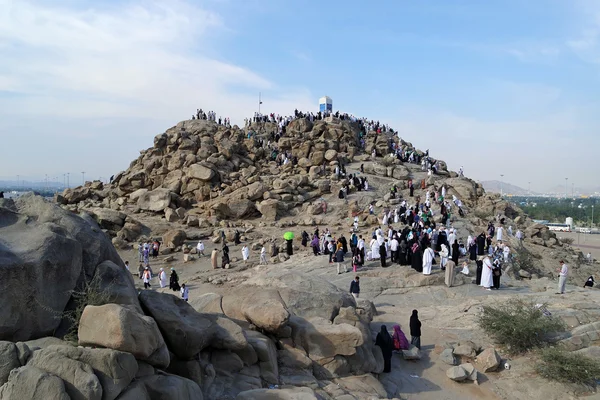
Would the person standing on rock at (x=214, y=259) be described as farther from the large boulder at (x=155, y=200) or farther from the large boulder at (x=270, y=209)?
the large boulder at (x=155, y=200)

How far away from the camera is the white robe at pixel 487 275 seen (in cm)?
1406

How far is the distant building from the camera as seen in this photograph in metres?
42.6

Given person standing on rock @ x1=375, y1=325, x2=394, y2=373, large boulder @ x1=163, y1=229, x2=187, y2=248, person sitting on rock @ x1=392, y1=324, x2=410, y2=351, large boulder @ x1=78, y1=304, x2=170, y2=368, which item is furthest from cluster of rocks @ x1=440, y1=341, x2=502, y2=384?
large boulder @ x1=163, y1=229, x2=187, y2=248

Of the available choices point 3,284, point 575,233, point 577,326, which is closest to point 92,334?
point 3,284

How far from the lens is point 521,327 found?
9664mm

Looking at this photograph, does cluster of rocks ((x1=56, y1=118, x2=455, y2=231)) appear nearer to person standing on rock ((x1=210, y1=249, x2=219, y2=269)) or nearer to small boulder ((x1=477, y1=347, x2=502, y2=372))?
person standing on rock ((x1=210, y1=249, x2=219, y2=269))

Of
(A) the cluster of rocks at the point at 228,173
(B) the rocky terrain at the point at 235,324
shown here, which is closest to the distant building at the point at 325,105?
(A) the cluster of rocks at the point at 228,173

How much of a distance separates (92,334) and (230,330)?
2.64 m

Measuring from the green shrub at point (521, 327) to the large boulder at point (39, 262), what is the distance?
8777 millimetres

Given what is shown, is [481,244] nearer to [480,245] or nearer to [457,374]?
[480,245]

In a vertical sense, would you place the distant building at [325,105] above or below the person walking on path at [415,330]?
above

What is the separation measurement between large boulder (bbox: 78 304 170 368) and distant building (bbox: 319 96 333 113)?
38.7 m

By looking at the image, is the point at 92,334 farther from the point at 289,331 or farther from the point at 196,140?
the point at 196,140

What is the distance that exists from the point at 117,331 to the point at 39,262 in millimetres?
1558
